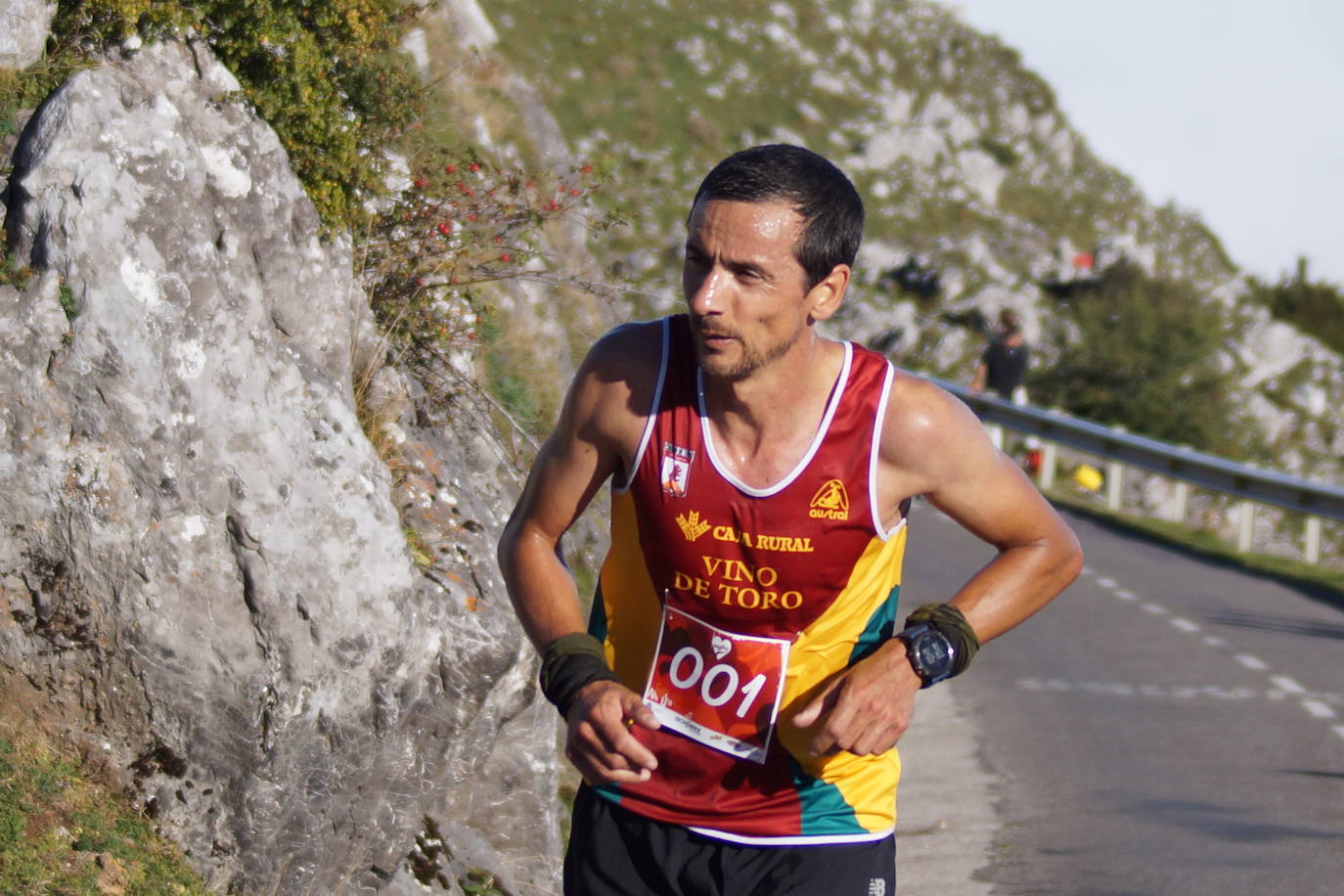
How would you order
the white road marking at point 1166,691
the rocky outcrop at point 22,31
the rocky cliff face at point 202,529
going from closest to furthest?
the rocky cliff face at point 202,529 < the rocky outcrop at point 22,31 < the white road marking at point 1166,691

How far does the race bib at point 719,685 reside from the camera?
3.89 metres

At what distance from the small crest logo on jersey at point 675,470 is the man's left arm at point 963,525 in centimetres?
42

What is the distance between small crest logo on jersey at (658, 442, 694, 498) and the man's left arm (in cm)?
42

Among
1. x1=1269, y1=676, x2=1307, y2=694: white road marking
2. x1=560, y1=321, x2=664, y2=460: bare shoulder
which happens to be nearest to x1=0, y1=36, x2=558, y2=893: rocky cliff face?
x1=560, y1=321, x2=664, y2=460: bare shoulder

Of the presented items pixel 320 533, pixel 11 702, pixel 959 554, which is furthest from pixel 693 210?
pixel 959 554

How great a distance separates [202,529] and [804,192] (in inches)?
145

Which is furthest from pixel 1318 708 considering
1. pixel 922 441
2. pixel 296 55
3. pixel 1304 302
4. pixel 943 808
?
pixel 1304 302

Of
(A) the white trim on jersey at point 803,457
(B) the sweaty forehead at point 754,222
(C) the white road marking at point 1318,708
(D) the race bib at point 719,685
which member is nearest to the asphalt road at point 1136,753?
(C) the white road marking at point 1318,708

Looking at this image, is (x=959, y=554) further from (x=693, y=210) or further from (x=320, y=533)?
(x=693, y=210)

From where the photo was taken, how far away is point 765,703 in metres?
3.89

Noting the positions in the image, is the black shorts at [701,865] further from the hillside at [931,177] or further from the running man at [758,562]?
the hillside at [931,177]

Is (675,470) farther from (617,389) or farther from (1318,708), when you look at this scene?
(1318,708)

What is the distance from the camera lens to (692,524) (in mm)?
3809

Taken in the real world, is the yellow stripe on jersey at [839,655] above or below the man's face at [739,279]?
below
